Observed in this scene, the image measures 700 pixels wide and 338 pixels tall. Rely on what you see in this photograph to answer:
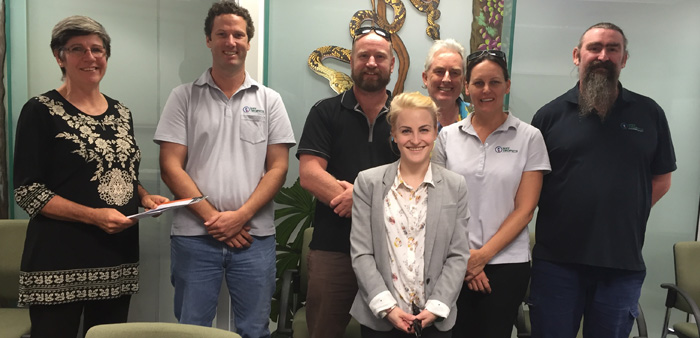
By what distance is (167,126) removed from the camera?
244 centimetres

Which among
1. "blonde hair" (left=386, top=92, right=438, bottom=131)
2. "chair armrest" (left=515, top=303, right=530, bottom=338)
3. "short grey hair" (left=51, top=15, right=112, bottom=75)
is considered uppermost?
"short grey hair" (left=51, top=15, right=112, bottom=75)

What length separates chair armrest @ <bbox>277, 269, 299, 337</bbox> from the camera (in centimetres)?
262

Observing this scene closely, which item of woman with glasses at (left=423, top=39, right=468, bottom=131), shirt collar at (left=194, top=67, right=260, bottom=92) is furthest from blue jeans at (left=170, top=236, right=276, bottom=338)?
woman with glasses at (left=423, top=39, right=468, bottom=131)

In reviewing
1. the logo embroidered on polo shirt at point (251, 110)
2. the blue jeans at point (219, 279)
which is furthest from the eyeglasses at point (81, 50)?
the blue jeans at point (219, 279)

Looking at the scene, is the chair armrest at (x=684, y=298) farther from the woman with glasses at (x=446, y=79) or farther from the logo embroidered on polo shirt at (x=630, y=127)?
the woman with glasses at (x=446, y=79)

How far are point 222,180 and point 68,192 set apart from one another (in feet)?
2.12

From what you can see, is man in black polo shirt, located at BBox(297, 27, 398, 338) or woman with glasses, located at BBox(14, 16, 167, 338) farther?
man in black polo shirt, located at BBox(297, 27, 398, 338)

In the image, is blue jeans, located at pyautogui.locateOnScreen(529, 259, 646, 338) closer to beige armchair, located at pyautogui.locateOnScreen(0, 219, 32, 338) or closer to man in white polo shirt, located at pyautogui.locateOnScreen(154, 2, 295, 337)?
man in white polo shirt, located at pyautogui.locateOnScreen(154, 2, 295, 337)

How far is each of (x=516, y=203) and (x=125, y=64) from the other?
96.8 inches

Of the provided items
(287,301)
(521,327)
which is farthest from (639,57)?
(287,301)

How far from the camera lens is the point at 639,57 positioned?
142 inches

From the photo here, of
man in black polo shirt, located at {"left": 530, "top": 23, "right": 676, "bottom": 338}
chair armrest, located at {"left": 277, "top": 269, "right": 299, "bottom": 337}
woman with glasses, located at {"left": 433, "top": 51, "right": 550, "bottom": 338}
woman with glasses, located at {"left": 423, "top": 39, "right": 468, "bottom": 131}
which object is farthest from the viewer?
chair armrest, located at {"left": 277, "top": 269, "right": 299, "bottom": 337}

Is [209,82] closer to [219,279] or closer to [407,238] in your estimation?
[219,279]

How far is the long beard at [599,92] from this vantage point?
2.36 m
